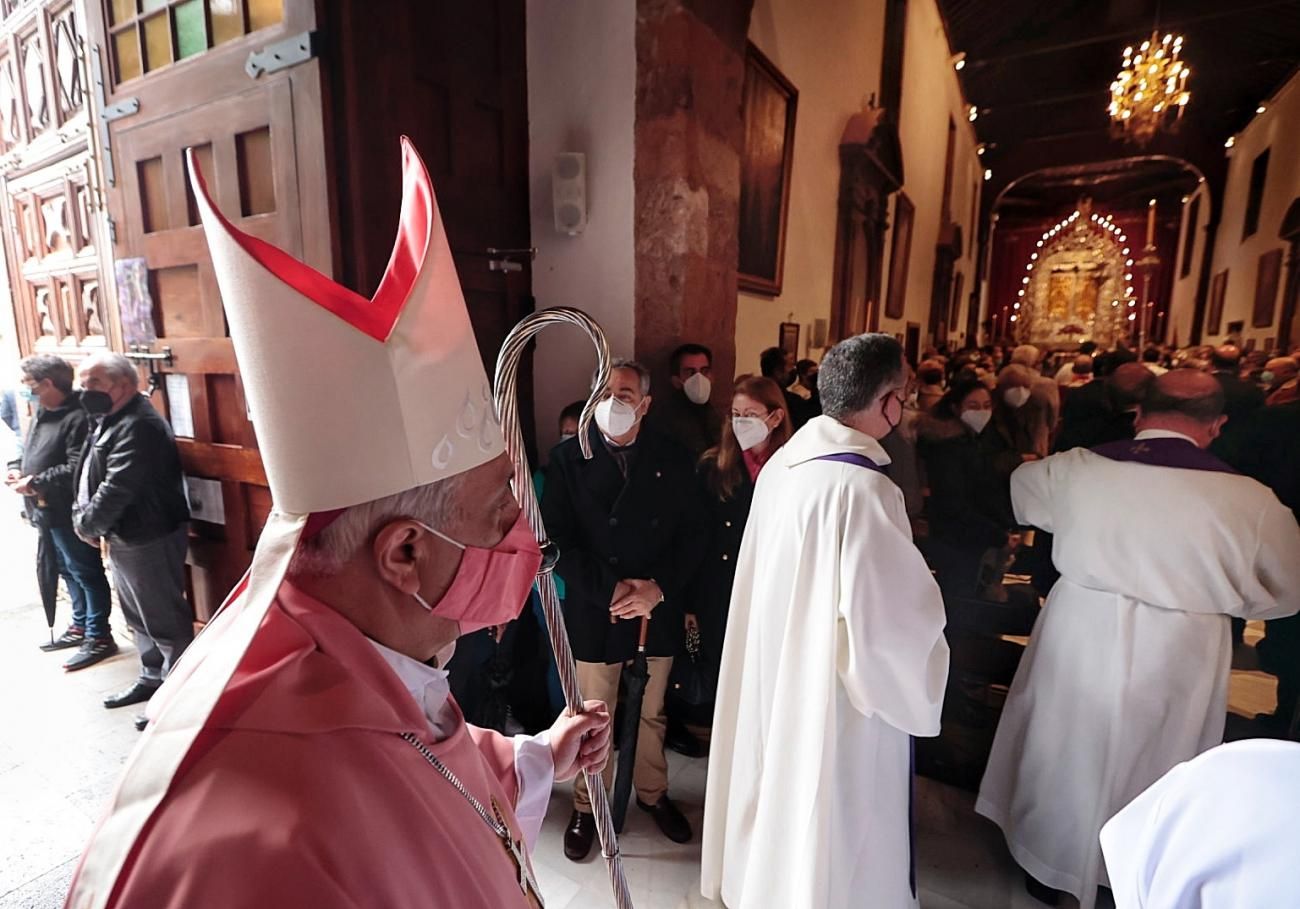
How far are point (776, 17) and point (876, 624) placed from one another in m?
2.53

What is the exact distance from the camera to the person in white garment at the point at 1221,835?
2.61ft

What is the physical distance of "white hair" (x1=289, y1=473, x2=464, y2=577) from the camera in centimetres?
86

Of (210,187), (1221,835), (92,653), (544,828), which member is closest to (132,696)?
(92,653)

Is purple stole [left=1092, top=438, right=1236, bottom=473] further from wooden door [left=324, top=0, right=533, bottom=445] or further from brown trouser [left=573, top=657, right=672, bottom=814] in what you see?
wooden door [left=324, top=0, right=533, bottom=445]

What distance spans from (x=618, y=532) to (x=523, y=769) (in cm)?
127

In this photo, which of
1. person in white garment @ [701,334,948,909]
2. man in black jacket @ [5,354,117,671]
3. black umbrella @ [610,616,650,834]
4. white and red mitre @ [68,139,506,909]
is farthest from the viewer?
man in black jacket @ [5,354,117,671]

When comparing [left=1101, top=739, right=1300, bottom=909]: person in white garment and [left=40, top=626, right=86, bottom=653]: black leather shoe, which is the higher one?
[left=1101, top=739, right=1300, bottom=909]: person in white garment

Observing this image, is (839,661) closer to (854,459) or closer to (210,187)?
(854,459)

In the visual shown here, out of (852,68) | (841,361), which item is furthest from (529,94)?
(841,361)

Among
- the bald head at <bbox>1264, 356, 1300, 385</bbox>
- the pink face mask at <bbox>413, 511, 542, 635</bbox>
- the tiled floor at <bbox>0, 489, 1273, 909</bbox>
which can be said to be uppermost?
the bald head at <bbox>1264, 356, 1300, 385</bbox>

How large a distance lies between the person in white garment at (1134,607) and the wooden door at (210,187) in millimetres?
2952

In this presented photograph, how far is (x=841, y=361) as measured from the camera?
1.91 m

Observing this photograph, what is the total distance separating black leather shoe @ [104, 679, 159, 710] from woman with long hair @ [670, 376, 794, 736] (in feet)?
→ 10.2

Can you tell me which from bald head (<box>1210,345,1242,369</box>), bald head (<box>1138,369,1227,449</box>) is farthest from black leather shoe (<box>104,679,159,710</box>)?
bald head (<box>1210,345,1242,369</box>)
